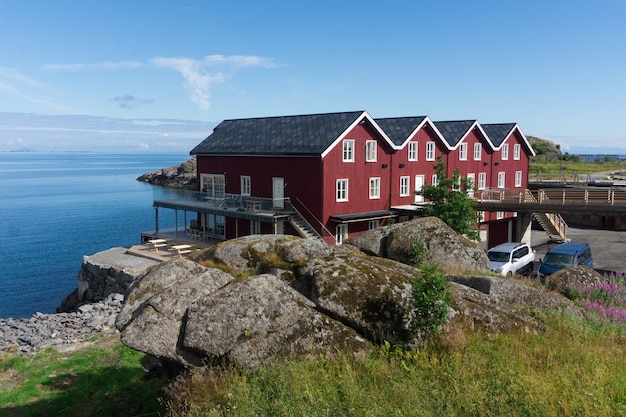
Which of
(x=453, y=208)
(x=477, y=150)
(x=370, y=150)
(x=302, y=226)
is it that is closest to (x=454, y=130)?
(x=477, y=150)

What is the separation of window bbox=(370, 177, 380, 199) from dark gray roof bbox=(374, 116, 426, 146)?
348cm

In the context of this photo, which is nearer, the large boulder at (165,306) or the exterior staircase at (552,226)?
the large boulder at (165,306)

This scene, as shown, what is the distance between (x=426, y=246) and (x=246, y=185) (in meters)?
23.3

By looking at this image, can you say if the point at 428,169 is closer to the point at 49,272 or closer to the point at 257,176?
the point at 257,176

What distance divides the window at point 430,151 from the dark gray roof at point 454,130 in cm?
248

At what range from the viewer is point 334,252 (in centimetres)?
1169

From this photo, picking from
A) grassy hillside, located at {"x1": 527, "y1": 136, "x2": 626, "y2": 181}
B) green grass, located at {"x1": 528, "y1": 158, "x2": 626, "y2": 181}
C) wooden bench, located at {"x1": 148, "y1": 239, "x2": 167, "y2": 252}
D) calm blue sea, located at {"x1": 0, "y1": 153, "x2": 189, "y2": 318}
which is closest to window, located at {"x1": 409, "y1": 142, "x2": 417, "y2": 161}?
wooden bench, located at {"x1": 148, "y1": 239, "x2": 167, "y2": 252}

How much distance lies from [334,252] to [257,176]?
968 inches

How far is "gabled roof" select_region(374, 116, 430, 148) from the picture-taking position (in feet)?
122

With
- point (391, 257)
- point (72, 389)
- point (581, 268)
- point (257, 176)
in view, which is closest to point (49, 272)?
point (257, 176)

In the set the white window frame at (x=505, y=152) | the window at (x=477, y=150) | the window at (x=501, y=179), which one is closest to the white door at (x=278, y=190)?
the window at (x=477, y=150)

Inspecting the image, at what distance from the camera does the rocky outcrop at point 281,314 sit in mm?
8656

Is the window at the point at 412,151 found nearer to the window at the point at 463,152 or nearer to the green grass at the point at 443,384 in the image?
the window at the point at 463,152

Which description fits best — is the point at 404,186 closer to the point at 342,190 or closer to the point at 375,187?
the point at 375,187
